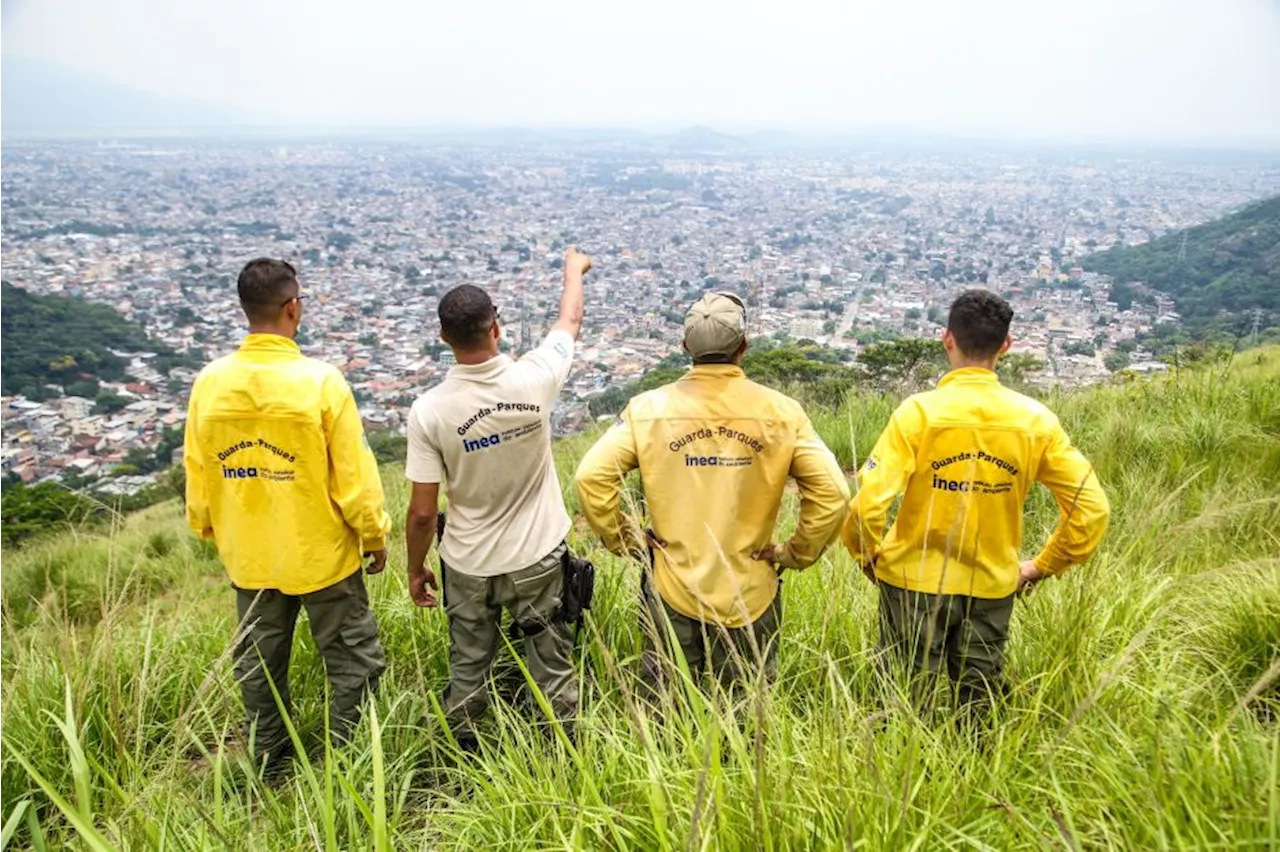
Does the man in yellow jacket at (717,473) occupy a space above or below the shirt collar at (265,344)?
below

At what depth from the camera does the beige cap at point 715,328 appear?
249 cm

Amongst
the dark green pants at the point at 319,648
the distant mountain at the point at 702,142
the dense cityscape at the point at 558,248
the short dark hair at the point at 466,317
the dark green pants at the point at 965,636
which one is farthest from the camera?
the distant mountain at the point at 702,142

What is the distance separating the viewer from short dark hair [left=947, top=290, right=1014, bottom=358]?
2.48 meters

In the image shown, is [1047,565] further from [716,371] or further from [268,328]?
[268,328]

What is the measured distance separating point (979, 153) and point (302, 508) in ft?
439

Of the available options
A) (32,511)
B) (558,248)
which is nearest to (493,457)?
(32,511)

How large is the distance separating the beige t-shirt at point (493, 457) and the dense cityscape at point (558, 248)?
2.47m

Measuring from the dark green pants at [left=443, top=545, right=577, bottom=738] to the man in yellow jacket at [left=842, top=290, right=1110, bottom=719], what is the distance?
46.9 inches

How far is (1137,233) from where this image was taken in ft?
139

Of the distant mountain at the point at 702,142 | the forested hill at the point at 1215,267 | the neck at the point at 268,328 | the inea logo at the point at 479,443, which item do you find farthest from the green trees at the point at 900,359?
the distant mountain at the point at 702,142

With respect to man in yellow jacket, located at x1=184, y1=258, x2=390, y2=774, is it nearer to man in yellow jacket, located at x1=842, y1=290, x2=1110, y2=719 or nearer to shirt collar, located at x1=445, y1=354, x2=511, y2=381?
shirt collar, located at x1=445, y1=354, x2=511, y2=381

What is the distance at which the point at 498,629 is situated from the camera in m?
3.01

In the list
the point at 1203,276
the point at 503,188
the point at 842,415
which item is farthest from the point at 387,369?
the point at 503,188

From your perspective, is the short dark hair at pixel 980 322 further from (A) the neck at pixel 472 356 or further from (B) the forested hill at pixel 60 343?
(B) the forested hill at pixel 60 343
